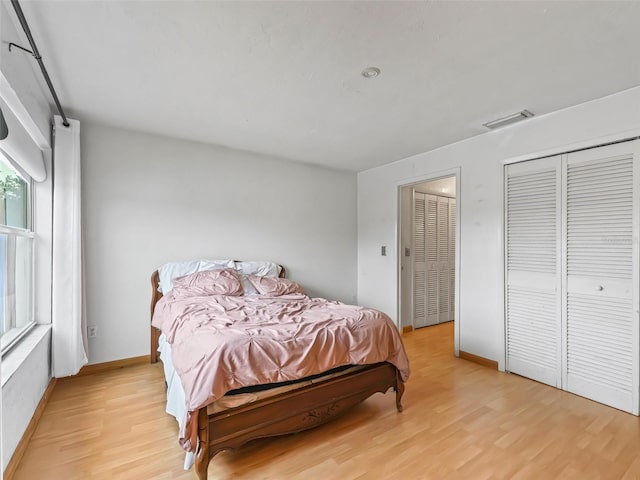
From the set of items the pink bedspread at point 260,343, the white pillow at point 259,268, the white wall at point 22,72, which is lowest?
the pink bedspread at point 260,343

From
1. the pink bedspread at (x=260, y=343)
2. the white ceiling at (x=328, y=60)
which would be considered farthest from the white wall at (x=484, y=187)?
the pink bedspread at (x=260, y=343)

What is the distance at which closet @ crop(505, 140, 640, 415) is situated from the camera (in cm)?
232

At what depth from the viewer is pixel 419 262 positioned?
4480 mm

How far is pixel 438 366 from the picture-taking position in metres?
3.18

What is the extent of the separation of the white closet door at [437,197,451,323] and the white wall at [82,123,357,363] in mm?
1675

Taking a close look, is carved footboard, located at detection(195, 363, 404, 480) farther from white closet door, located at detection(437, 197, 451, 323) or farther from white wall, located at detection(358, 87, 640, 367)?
white closet door, located at detection(437, 197, 451, 323)

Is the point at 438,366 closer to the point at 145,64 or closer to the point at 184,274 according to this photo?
the point at 184,274

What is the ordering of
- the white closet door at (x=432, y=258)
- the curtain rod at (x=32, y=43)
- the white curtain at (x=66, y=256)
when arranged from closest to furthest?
1. the curtain rod at (x=32, y=43)
2. the white curtain at (x=66, y=256)
3. the white closet door at (x=432, y=258)

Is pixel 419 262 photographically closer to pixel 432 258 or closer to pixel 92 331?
pixel 432 258

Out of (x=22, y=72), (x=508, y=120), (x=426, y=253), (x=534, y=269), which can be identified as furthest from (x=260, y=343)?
(x=426, y=253)

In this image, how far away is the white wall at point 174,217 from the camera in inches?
119

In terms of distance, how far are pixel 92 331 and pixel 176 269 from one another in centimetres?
93

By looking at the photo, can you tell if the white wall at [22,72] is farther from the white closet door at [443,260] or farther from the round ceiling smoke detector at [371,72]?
the white closet door at [443,260]

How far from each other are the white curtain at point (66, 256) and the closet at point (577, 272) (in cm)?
392
